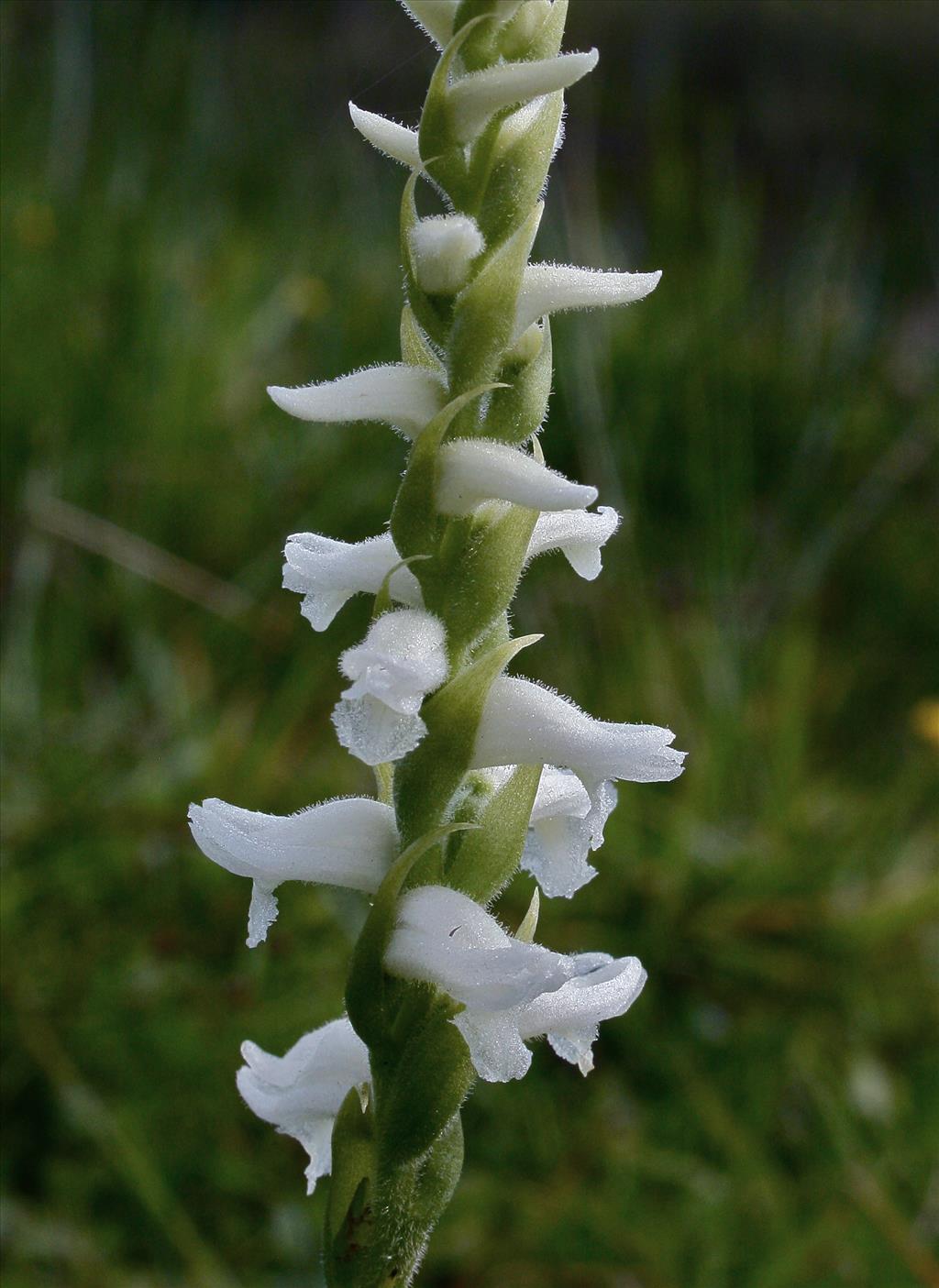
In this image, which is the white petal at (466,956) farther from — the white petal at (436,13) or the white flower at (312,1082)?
the white petal at (436,13)

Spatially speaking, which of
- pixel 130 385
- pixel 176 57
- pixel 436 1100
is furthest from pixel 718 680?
pixel 176 57

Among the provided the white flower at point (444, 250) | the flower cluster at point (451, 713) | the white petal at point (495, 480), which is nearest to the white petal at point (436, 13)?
the flower cluster at point (451, 713)

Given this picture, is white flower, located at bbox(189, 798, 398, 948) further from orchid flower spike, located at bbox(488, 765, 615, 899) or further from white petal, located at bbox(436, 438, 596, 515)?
white petal, located at bbox(436, 438, 596, 515)

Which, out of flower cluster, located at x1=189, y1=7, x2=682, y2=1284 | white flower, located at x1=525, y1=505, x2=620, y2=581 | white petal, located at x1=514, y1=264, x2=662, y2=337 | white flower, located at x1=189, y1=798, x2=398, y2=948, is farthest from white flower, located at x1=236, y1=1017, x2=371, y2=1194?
white petal, located at x1=514, y1=264, x2=662, y2=337

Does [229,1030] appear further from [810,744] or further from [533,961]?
[810,744]

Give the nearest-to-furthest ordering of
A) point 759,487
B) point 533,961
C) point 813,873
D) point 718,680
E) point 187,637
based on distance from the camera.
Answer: point 533,961 < point 813,873 < point 718,680 < point 187,637 < point 759,487

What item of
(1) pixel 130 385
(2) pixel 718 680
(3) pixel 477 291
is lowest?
(3) pixel 477 291
